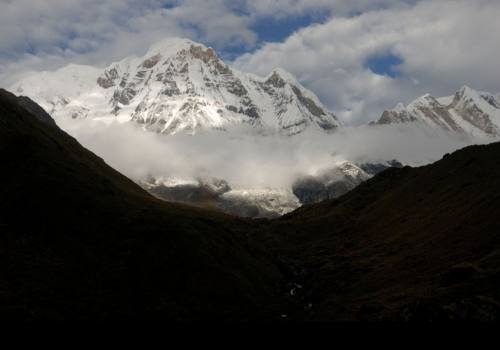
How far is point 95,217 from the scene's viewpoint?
77.2 metres

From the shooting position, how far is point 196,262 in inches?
2847

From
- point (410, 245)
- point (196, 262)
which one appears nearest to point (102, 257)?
point (196, 262)

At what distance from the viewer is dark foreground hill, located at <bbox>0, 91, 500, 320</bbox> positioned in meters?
57.7

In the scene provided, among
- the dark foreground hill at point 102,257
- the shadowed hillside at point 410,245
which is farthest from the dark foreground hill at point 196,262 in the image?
the shadowed hillside at point 410,245

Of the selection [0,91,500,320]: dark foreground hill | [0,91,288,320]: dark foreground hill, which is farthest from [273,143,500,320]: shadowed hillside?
[0,91,288,320]: dark foreground hill

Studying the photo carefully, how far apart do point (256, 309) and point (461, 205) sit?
55.7 m

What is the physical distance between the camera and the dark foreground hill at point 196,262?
189 ft

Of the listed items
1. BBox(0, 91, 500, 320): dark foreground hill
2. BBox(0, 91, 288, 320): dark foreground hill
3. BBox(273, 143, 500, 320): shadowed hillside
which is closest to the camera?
BBox(0, 91, 500, 320): dark foreground hill

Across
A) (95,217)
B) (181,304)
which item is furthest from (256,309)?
(95,217)

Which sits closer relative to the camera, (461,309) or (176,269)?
(461,309)

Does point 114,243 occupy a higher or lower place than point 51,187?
lower

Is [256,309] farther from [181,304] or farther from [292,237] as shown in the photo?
[292,237]

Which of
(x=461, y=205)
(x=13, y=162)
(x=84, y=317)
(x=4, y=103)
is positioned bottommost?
(x=84, y=317)

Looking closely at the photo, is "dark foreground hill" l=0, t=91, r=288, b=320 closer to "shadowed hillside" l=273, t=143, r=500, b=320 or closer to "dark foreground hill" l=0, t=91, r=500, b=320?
"dark foreground hill" l=0, t=91, r=500, b=320
